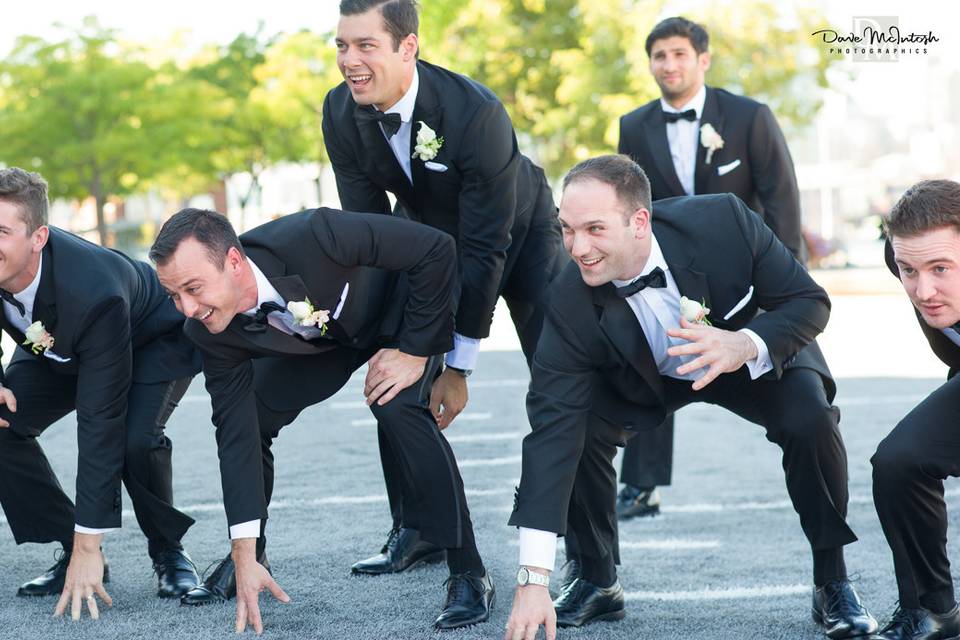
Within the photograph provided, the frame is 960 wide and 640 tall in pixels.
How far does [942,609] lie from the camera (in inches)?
133

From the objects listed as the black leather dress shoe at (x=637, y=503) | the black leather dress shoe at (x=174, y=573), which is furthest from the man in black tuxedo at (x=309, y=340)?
the black leather dress shoe at (x=637, y=503)

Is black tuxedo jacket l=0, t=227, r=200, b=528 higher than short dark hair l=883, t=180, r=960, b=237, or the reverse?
short dark hair l=883, t=180, r=960, b=237

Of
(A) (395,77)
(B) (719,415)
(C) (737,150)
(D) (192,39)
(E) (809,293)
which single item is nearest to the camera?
(E) (809,293)

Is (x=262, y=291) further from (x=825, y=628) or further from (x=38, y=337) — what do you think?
(x=825, y=628)

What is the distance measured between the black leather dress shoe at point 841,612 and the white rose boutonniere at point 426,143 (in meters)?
1.94

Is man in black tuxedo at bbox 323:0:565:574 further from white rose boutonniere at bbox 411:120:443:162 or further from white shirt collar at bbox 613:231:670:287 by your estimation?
white shirt collar at bbox 613:231:670:287

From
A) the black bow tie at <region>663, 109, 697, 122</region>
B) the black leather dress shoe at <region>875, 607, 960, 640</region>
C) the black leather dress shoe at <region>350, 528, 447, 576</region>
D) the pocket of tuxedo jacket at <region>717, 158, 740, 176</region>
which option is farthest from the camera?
the black bow tie at <region>663, 109, 697, 122</region>

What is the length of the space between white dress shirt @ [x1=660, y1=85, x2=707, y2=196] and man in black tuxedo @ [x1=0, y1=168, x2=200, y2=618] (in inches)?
93.9

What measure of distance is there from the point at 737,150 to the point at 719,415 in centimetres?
309

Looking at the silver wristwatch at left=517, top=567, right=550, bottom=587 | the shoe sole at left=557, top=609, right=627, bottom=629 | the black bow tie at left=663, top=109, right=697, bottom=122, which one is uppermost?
the black bow tie at left=663, top=109, right=697, bottom=122

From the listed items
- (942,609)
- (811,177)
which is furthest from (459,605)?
(811,177)

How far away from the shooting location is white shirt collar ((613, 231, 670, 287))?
11.8ft

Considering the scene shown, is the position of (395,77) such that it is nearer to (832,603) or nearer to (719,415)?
(832,603)

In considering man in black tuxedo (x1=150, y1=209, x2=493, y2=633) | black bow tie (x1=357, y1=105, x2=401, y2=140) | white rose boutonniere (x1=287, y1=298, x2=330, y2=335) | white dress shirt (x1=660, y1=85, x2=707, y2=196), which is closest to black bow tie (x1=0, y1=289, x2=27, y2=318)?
man in black tuxedo (x1=150, y1=209, x2=493, y2=633)
